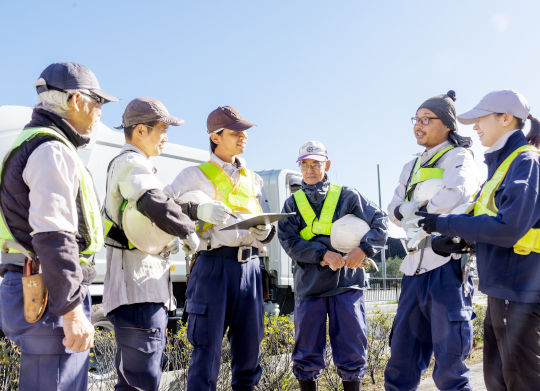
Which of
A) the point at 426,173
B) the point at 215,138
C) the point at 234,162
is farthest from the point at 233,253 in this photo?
the point at 426,173

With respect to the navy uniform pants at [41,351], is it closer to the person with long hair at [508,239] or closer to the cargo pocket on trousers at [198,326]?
the cargo pocket on trousers at [198,326]

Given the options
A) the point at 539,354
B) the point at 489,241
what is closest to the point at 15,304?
the point at 489,241

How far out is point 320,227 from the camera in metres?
3.99

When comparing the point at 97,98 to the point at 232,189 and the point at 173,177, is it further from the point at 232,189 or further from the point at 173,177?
the point at 173,177

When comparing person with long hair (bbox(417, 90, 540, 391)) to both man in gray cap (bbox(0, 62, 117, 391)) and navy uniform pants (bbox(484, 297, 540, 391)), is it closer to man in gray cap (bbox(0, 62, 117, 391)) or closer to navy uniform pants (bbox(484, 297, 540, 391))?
navy uniform pants (bbox(484, 297, 540, 391))

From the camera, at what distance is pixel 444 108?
11.3 feet

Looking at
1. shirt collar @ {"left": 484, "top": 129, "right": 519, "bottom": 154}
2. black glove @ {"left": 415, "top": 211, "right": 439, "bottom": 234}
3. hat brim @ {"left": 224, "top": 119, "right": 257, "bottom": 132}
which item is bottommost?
black glove @ {"left": 415, "top": 211, "right": 439, "bottom": 234}

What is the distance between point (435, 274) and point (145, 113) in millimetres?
2009

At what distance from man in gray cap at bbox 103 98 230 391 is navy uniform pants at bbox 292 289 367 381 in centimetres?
130

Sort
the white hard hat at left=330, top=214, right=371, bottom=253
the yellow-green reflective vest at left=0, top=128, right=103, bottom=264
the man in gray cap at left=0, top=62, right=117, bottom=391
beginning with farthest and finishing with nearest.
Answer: the white hard hat at left=330, top=214, right=371, bottom=253 → the yellow-green reflective vest at left=0, top=128, right=103, bottom=264 → the man in gray cap at left=0, top=62, right=117, bottom=391

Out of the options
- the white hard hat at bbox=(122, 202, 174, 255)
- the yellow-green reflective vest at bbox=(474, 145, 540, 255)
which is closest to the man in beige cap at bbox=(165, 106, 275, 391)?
the white hard hat at bbox=(122, 202, 174, 255)

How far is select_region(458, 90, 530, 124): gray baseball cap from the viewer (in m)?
2.78

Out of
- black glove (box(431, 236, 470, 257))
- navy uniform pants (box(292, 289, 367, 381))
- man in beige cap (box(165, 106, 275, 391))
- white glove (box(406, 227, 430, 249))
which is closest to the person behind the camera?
black glove (box(431, 236, 470, 257))

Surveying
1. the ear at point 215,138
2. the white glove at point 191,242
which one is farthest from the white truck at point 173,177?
the ear at point 215,138
